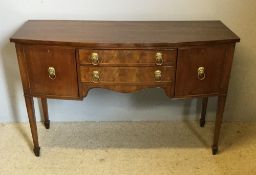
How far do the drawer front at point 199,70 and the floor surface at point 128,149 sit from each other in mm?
435

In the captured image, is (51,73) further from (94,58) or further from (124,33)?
(124,33)

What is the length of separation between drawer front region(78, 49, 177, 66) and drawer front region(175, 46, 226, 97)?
6 cm

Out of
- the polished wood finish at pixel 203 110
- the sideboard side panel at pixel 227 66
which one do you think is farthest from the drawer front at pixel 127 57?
the polished wood finish at pixel 203 110

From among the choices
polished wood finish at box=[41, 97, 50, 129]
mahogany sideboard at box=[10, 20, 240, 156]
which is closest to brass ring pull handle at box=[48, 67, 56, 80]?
mahogany sideboard at box=[10, 20, 240, 156]

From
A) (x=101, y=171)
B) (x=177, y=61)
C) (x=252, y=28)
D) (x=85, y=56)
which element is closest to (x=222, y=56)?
(x=177, y=61)

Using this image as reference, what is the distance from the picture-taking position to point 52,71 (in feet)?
4.67

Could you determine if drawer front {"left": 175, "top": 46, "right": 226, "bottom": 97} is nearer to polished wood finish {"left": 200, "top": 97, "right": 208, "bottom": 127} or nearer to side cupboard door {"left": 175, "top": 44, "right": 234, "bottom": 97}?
side cupboard door {"left": 175, "top": 44, "right": 234, "bottom": 97}

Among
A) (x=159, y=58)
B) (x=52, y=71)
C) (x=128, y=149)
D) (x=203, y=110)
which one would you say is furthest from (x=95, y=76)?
(x=203, y=110)

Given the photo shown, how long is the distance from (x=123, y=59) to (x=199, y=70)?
0.37 meters

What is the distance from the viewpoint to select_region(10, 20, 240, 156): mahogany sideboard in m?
1.36

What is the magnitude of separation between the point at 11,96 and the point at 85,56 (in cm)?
79

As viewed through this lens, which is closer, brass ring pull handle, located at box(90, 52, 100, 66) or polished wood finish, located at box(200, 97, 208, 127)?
brass ring pull handle, located at box(90, 52, 100, 66)

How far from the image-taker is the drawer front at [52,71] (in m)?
1.39

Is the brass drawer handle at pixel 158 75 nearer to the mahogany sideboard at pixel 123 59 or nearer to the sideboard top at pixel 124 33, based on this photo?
the mahogany sideboard at pixel 123 59
